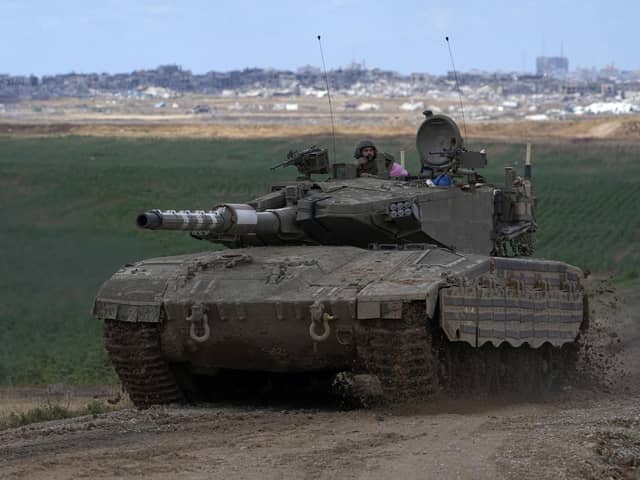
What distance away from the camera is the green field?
2533 centimetres

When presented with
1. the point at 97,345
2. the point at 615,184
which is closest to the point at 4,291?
the point at 97,345

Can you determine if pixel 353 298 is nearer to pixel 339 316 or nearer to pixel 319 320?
pixel 339 316

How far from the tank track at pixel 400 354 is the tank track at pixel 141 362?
212 centimetres

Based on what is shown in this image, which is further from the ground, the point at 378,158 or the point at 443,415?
the point at 378,158

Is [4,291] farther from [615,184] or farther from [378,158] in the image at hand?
[615,184]

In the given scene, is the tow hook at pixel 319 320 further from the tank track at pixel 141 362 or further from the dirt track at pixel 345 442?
the tank track at pixel 141 362

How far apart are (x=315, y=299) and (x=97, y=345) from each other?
38.0 ft

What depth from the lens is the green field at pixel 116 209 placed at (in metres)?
25.3

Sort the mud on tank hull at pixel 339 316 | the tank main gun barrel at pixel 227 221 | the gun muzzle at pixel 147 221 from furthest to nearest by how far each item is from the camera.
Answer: the tank main gun barrel at pixel 227 221
the gun muzzle at pixel 147 221
the mud on tank hull at pixel 339 316

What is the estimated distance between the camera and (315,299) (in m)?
13.3

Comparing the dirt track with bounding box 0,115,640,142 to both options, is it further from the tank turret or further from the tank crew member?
the tank turret

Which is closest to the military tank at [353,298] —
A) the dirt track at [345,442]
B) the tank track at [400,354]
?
the tank track at [400,354]

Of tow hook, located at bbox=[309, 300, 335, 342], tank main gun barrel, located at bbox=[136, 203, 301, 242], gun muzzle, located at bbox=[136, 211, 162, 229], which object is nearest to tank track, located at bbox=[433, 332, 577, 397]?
tow hook, located at bbox=[309, 300, 335, 342]

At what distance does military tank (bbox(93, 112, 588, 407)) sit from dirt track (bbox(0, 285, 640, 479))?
0.44 metres
